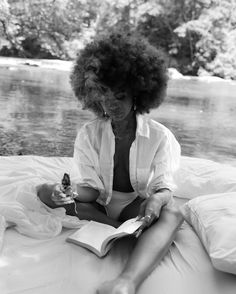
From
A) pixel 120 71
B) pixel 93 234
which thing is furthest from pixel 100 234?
pixel 120 71

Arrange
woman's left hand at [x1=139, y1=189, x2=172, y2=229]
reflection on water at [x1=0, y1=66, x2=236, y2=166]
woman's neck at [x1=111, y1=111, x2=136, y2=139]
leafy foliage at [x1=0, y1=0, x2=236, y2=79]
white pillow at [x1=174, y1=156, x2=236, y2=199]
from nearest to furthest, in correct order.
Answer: woman's left hand at [x1=139, y1=189, x2=172, y2=229] → woman's neck at [x1=111, y1=111, x2=136, y2=139] → white pillow at [x1=174, y1=156, x2=236, y2=199] → reflection on water at [x1=0, y1=66, x2=236, y2=166] → leafy foliage at [x1=0, y1=0, x2=236, y2=79]

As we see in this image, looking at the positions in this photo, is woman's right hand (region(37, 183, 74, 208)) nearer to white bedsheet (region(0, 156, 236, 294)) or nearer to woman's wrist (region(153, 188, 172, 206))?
white bedsheet (region(0, 156, 236, 294))

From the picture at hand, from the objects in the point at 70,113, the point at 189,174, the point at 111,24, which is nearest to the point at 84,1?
the point at 111,24

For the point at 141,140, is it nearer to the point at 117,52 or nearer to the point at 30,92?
the point at 117,52

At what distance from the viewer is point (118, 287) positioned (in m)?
0.95

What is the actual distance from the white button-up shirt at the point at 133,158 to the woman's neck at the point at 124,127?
22 millimetres

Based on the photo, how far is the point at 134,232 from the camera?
1.17m

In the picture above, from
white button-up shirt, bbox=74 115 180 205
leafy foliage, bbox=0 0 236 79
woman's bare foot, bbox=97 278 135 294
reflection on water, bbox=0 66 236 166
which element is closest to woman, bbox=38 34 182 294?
white button-up shirt, bbox=74 115 180 205

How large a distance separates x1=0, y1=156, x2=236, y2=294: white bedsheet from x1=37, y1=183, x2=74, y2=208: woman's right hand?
0.04 meters

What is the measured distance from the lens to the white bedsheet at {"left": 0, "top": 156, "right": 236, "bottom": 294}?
1044 millimetres

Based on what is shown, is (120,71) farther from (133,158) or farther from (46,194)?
(46,194)

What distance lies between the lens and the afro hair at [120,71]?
51.6 inches

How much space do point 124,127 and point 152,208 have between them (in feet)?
1.13

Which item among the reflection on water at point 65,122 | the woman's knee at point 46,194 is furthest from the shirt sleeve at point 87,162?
the reflection on water at point 65,122
